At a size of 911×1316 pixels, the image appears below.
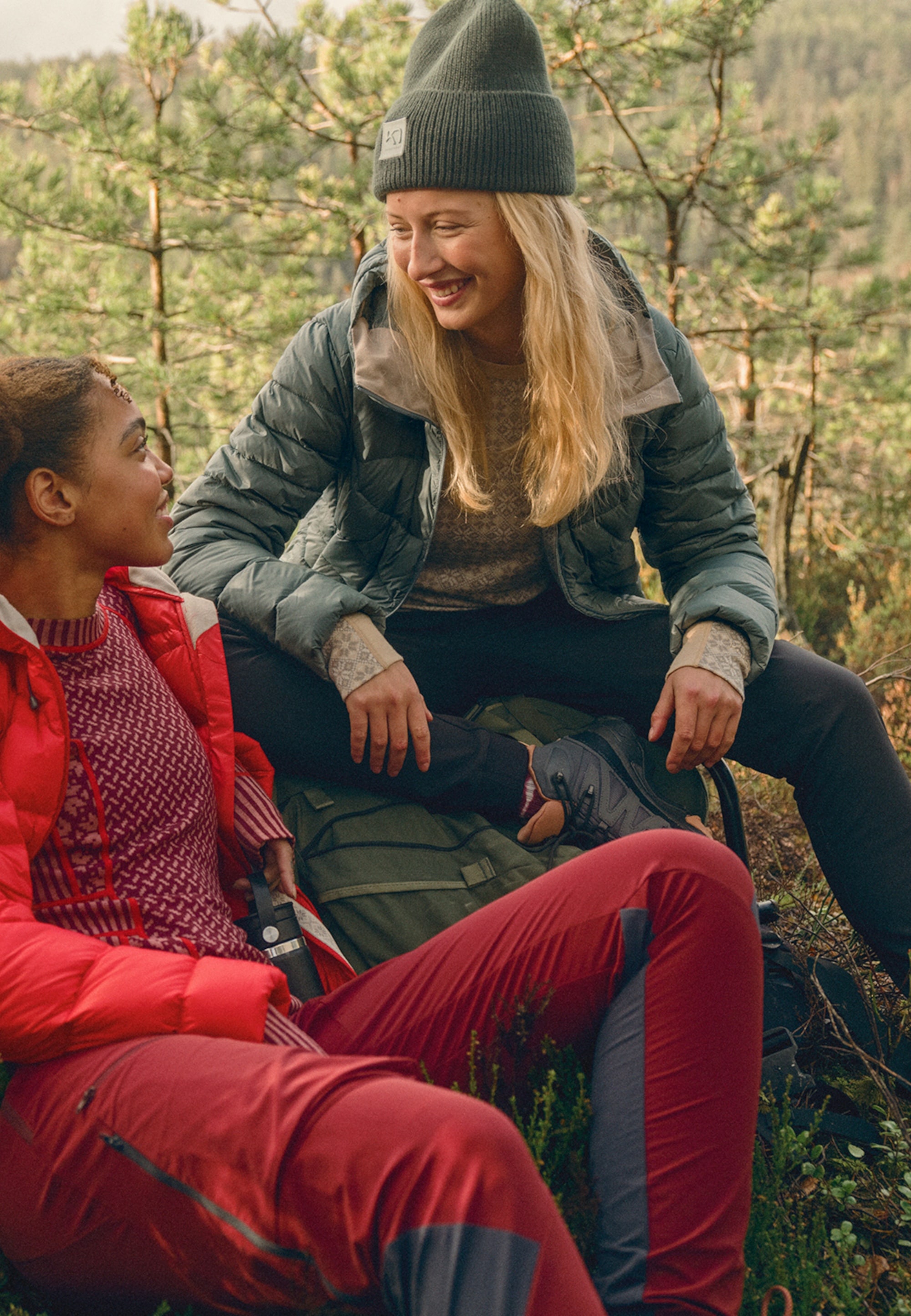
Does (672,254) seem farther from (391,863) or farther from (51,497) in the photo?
(51,497)

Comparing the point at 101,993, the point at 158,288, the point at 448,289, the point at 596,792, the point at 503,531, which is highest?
the point at 448,289

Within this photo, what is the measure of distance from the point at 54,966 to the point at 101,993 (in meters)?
0.07

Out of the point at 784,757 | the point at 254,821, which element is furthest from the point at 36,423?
the point at 784,757

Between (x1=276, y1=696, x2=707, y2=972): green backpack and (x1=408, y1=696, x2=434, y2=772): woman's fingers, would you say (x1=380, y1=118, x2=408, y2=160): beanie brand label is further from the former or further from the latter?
(x1=276, y1=696, x2=707, y2=972): green backpack

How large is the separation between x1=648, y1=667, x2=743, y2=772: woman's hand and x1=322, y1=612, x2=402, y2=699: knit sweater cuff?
61cm

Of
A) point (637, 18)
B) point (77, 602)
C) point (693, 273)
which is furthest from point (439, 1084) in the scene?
point (693, 273)

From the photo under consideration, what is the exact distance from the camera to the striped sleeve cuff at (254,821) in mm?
2129

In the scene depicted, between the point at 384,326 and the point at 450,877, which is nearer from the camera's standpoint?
the point at 450,877

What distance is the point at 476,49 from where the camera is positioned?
8.05 ft

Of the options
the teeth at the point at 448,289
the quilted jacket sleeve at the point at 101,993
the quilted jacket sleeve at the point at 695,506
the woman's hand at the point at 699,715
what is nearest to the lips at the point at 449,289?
the teeth at the point at 448,289

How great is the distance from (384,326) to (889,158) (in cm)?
6392

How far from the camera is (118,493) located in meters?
1.93

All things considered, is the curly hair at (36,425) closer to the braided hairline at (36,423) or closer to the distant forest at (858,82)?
the braided hairline at (36,423)

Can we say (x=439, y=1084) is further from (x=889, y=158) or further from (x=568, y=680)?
(x=889, y=158)
